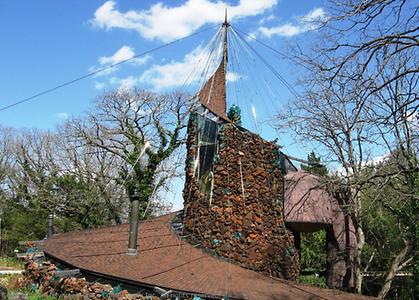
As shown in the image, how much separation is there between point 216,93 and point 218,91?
3.3 inches

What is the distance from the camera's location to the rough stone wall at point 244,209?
9.82 meters

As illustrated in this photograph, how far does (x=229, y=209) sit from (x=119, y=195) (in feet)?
60.5

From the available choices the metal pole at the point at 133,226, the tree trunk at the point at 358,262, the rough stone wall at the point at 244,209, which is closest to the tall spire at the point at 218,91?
the rough stone wall at the point at 244,209

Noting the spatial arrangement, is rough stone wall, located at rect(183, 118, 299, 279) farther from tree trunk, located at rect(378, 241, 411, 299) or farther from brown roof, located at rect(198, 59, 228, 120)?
tree trunk, located at rect(378, 241, 411, 299)

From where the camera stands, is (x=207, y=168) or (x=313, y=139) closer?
(x=207, y=168)

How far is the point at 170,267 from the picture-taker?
8.95m

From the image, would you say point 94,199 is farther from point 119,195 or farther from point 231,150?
point 231,150

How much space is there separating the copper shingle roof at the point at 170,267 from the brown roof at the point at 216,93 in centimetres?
293

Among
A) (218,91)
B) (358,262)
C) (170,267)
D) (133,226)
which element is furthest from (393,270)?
(133,226)

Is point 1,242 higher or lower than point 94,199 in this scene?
lower

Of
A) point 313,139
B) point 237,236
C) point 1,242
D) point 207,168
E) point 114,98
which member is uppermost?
point 114,98

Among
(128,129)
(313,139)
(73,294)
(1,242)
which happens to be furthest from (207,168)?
(1,242)

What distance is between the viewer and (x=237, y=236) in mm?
9820

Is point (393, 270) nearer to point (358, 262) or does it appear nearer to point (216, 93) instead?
point (358, 262)
